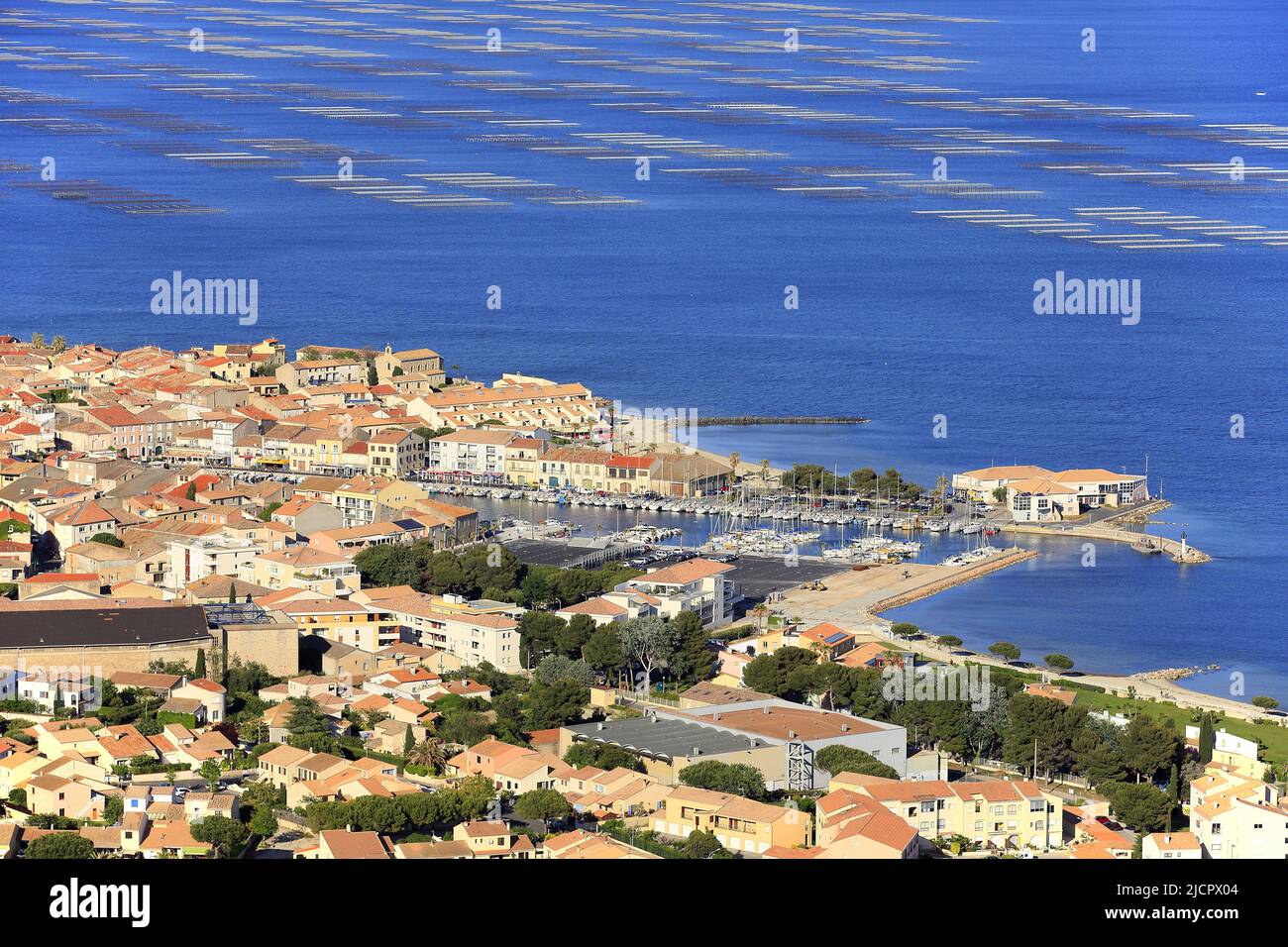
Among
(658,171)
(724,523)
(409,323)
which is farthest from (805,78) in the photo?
(724,523)

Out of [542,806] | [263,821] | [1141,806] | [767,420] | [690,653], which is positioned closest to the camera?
[263,821]

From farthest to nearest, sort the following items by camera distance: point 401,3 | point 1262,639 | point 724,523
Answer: point 401,3 → point 724,523 → point 1262,639

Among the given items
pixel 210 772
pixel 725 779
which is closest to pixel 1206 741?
pixel 725 779

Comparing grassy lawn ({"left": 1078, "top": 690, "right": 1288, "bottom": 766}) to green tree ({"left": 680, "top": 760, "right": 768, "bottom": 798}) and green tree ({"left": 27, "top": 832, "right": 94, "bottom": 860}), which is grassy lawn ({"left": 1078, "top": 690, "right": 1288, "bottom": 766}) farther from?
green tree ({"left": 27, "top": 832, "right": 94, "bottom": 860})

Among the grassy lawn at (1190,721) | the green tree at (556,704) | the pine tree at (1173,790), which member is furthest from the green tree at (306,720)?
the grassy lawn at (1190,721)

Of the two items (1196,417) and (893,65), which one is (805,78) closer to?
(893,65)

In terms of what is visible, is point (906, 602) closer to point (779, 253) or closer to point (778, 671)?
point (778, 671)
